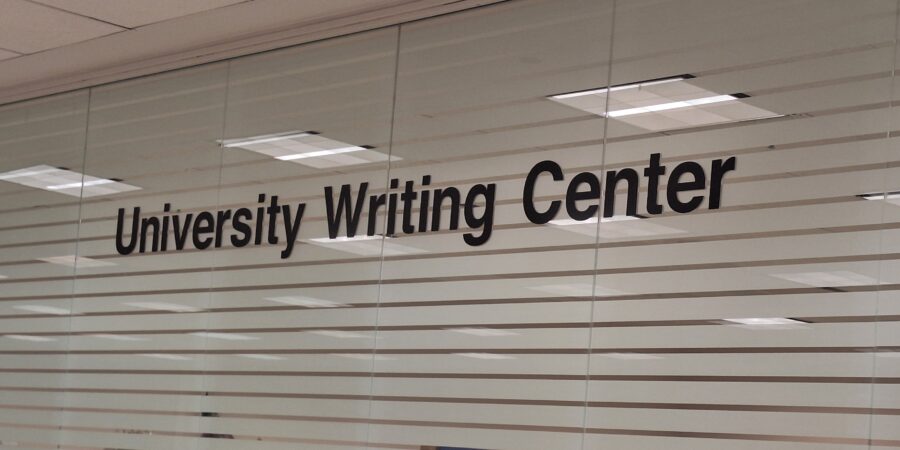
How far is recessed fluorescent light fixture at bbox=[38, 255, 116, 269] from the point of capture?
6973 mm

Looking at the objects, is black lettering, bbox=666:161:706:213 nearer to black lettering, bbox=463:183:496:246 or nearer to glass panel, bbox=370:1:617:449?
glass panel, bbox=370:1:617:449

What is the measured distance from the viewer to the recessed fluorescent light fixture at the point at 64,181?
23.0ft

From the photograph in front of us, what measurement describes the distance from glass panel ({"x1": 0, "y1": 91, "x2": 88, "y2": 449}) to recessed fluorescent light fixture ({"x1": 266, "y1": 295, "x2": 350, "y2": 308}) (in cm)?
172

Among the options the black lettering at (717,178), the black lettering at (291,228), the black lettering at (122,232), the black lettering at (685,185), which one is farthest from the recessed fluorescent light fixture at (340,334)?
the black lettering at (717,178)

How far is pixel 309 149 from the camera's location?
19.9 feet

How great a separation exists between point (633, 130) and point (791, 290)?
3.02ft

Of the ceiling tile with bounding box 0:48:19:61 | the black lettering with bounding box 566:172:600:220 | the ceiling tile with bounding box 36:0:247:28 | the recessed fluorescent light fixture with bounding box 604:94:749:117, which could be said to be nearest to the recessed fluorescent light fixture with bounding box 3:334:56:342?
the ceiling tile with bounding box 0:48:19:61

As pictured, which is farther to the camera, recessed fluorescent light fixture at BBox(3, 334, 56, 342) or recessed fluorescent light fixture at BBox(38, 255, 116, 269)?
recessed fluorescent light fixture at BBox(3, 334, 56, 342)

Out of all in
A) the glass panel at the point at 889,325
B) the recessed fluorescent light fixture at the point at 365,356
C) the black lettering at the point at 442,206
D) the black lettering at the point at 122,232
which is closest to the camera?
the glass panel at the point at 889,325

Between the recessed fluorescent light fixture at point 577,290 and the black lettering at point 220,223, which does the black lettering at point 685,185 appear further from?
the black lettering at point 220,223

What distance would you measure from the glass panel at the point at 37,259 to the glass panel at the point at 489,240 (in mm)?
2487

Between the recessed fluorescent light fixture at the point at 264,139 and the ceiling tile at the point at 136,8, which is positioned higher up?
the ceiling tile at the point at 136,8

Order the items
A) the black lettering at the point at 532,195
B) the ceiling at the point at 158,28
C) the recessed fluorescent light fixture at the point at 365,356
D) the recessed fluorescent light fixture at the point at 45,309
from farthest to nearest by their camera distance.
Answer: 1. the recessed fluorescent light fixture at the point at 45,309
2. the ceiling at the point at 158,28
3. the recessed fluorescent light fixture at the point at 365,356
4. the black lettering at the point at 532,195

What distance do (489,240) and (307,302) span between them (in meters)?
1.14
